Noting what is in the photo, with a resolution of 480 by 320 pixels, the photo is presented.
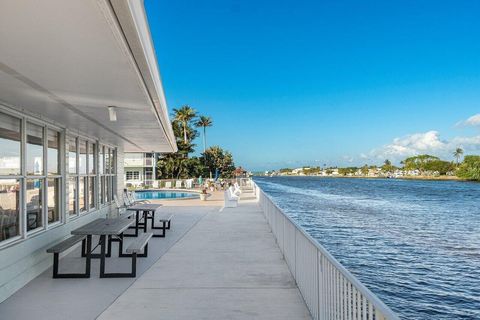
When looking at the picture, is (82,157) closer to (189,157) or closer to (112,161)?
(112,161)

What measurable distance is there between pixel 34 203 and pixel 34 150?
873 millimetres

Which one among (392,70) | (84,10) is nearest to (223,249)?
(84,10)

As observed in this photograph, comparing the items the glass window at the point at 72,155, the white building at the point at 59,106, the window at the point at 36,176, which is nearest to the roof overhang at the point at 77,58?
the white building at the point at 59,106

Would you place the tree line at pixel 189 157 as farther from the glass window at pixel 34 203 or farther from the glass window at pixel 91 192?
the glass window at pixel 34 203

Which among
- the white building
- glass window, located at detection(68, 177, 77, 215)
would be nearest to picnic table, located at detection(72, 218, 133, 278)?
the white building

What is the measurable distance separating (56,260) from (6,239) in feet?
2.91

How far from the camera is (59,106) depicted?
6.18 m

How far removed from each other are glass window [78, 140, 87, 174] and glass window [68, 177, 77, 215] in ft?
1.68

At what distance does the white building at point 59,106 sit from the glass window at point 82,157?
2 cm

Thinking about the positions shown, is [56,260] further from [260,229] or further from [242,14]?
[242,14]

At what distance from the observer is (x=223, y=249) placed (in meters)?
8.41

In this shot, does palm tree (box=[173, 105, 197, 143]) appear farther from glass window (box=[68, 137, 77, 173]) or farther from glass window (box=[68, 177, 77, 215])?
glass window (box=[68, 177, 77, 215])

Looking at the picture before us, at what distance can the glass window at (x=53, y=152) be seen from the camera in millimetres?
7488

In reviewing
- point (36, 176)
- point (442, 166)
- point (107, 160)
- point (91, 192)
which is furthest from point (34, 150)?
point (442, 166)
